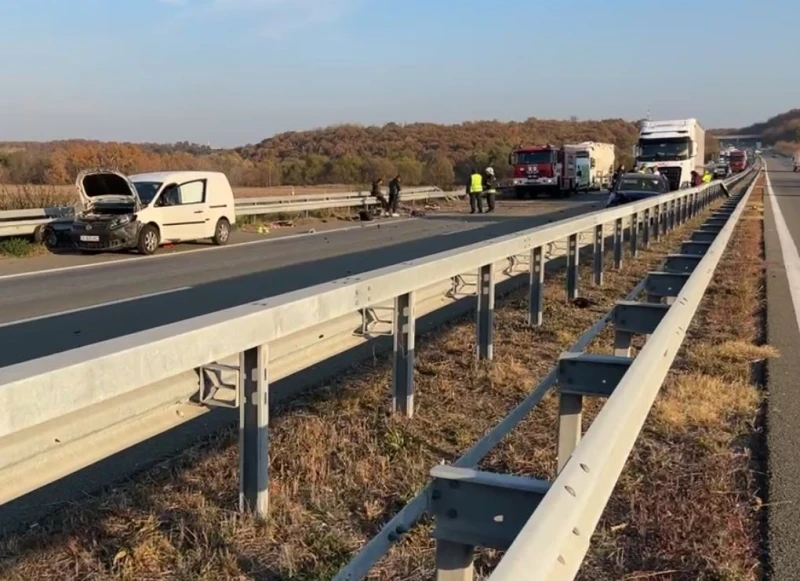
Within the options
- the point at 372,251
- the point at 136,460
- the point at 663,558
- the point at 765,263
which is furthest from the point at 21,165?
the point at 663,558

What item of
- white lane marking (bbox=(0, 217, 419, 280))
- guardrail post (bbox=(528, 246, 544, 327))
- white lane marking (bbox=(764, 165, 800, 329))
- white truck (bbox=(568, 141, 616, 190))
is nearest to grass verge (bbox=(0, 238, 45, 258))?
white lane marking (bbox=(0, 217, 419, 280))

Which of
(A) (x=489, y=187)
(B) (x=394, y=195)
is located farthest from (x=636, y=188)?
(B) (x=394, y=195)

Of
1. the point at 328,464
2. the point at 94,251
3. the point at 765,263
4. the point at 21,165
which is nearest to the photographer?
the point at 328,464

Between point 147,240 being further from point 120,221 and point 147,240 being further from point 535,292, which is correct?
point 535,292

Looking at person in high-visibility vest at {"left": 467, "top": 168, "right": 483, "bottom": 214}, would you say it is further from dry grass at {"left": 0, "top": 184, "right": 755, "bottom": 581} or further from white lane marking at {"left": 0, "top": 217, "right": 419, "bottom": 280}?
dry grass at {"left": 0, "top": 184, "right": 755, "bottom": 581}

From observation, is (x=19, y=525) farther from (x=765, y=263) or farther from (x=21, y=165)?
(x=21, y=165)

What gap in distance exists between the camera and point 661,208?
745 inches

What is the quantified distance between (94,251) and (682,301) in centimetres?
1613

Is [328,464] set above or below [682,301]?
below

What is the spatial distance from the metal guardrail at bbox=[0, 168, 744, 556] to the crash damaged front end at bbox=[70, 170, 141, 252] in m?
12.8

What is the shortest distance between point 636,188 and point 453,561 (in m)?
25.6

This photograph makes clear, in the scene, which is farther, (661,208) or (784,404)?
(661,208)

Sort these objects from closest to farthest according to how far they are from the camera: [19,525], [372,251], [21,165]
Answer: [19,525]
[372,251]
[21,165]

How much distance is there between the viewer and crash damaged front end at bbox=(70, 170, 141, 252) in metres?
17.8
